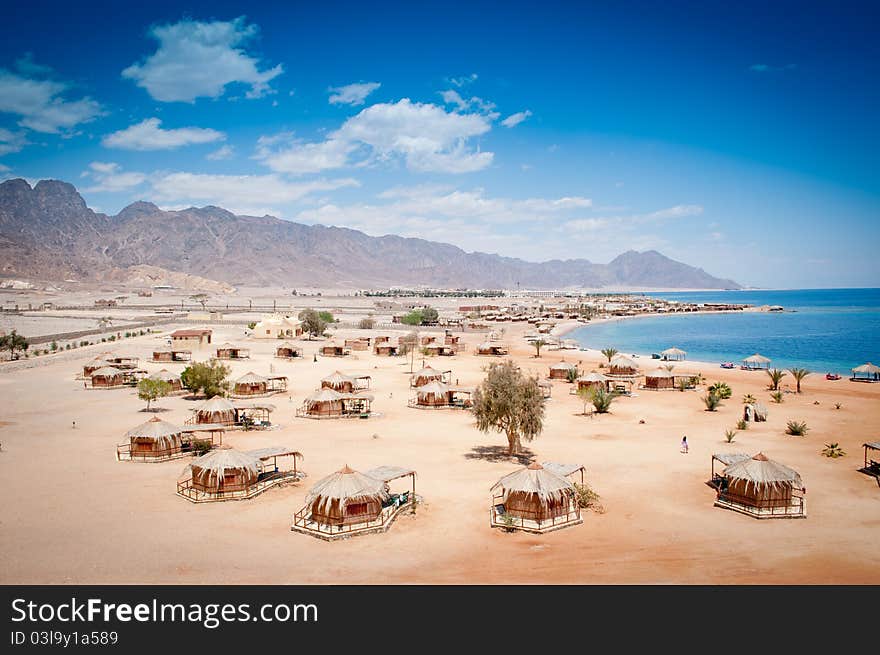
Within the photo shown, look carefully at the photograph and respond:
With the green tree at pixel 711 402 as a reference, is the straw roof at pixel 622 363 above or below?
above

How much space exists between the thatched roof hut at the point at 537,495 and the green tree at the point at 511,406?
5.48 metres

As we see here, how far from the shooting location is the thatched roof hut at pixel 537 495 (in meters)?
14.7

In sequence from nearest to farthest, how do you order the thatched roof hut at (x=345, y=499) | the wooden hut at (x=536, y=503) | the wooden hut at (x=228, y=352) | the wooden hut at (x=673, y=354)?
the thatched roof hut at (x=345, y=499) < the wooden hut at (x=536, y=503) < the wooden hut at (x=228, y=352) < the wooden hut at (x=673, y=354)

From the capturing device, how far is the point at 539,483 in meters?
14.9

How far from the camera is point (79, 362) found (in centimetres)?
4438

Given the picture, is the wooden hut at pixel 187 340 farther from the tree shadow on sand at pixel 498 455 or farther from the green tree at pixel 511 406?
the green tree at pixel 511 406

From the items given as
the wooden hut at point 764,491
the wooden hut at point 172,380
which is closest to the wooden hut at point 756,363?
the wooden hut at point 764,491

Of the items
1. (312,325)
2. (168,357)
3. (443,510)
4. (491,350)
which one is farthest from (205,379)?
(312,325)

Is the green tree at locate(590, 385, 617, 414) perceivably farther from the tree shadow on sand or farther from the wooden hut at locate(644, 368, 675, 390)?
the wooden hut at locate(644, 368, 675, 390)

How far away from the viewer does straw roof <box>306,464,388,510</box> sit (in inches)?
570

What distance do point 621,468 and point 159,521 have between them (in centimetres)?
1399

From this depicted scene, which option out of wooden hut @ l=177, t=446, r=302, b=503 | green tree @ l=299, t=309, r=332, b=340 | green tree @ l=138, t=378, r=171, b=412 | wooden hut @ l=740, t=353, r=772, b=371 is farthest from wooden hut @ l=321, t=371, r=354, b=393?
wooden hut @ l=740, t=353, r=772, b=371
